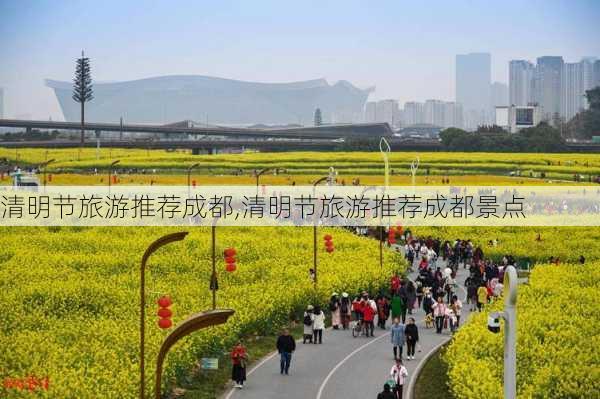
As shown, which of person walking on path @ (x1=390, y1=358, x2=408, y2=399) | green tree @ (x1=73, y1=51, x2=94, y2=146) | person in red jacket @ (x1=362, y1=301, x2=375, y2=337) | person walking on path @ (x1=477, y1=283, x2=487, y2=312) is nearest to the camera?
person walking on path @ (x1=390, y1=358, x2=408, y2=399)

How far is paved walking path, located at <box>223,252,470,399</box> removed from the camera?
55.2 feet

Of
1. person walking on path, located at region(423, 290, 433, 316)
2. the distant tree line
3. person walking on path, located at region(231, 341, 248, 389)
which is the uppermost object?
the distant tree line

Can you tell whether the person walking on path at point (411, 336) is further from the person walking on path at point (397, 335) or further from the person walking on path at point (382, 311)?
the person walking on path at point (382, 311)

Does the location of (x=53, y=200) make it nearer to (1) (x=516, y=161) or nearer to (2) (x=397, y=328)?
(2) (x=397, y=328)

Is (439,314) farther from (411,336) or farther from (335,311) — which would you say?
(411,336)

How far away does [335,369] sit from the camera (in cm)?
1841

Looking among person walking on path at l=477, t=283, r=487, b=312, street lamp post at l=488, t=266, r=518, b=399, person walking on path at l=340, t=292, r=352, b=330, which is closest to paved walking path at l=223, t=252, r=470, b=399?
person walking on path at l=340, t=292, r=352, b=330

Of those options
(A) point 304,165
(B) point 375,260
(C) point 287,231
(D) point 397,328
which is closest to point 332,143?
(A) point 304,165

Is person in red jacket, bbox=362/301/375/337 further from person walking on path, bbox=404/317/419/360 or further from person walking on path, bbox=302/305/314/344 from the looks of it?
person walking on path, bbox=404/317/419/360

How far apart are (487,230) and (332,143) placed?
62.8 metres

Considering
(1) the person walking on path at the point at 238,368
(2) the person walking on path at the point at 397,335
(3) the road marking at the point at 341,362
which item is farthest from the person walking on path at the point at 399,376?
(2) the person walking on path at the point at 397,335

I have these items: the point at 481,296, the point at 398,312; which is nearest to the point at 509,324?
the point at 398,312

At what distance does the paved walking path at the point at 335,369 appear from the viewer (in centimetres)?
1681

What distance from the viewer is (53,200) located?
41.6 meters
